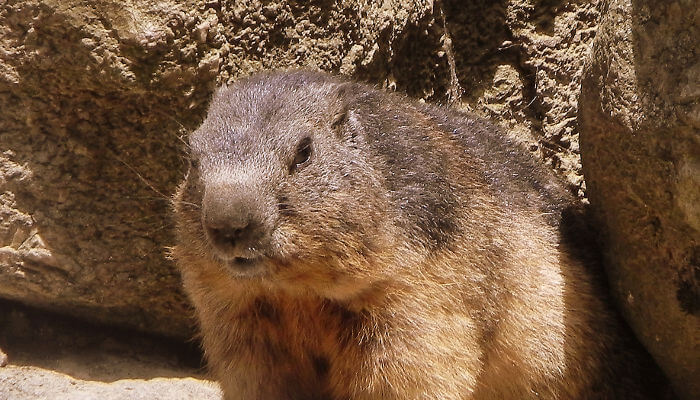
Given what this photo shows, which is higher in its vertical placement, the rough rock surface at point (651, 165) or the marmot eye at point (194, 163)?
the rough rock surface at point (651, 165)

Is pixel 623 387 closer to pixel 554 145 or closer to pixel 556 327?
pixel 556 327

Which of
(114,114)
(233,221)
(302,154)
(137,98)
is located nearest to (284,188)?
(302,154)

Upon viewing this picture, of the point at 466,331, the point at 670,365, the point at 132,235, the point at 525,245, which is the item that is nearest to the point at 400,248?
the point at 466,331

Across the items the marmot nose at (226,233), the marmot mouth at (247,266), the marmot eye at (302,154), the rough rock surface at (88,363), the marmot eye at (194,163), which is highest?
the marmot eye at (302,154)

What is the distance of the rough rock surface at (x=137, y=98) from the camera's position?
5219 mm

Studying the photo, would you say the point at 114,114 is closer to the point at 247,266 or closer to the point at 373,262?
the point at 247,266

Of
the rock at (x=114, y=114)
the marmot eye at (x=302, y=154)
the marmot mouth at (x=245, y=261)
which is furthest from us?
the rock at (x=114, y=114)

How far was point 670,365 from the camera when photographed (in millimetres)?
4840

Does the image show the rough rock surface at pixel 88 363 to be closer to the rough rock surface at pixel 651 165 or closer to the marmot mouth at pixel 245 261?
the marmot mouth at pixel 245 261

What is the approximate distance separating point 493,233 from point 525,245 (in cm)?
27

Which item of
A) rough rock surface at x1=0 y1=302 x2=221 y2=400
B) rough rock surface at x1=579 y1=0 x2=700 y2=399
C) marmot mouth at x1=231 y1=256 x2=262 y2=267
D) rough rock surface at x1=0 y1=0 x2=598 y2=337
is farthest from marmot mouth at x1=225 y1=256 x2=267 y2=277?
rough rock surface at x1=0 y1=302 x2=221 y2=400

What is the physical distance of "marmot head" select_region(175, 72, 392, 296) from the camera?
392cm

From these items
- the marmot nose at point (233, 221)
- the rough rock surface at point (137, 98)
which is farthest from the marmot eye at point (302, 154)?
the rough rock surface at point (137, 98)

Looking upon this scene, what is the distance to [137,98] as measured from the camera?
17.7 ft
